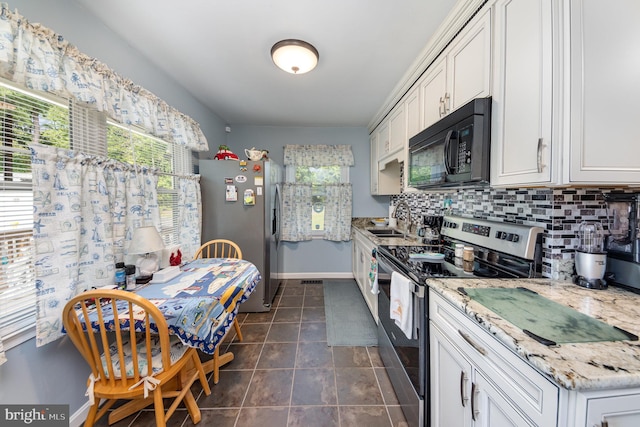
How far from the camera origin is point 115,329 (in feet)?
3.79

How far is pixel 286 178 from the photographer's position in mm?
3934

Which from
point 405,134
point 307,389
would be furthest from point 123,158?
point 405,134

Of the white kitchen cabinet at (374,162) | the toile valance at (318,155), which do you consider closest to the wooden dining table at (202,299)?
the toile valance at (318,155)

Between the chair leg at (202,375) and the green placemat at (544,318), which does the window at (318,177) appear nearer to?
the chair leg at (202,375)

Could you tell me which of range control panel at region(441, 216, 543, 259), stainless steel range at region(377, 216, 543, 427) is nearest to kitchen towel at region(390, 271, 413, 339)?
stainless steel range at region(377, 216, 543, 427)

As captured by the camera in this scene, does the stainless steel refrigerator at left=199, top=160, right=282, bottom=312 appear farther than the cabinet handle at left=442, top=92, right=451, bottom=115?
Yes

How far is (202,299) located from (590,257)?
1.90 m

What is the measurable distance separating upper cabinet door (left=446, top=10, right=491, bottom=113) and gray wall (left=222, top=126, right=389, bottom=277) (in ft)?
7.73

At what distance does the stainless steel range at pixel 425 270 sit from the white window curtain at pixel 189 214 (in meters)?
1.95

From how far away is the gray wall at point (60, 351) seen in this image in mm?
1164

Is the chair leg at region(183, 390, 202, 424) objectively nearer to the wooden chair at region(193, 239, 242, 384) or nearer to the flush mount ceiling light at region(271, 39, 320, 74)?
the wooden chair at region(193, 239, 242, 384)

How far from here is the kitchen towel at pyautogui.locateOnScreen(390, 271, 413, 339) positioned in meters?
1.32

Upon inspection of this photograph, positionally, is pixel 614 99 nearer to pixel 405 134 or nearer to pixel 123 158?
pixel 405 134

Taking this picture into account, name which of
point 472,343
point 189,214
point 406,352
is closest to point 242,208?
point 189,214
